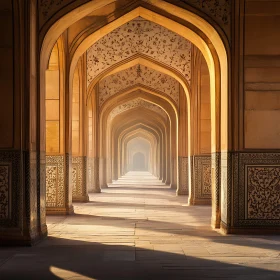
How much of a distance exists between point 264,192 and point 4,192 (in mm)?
2449

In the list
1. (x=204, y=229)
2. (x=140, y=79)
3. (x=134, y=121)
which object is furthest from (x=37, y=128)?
(x=134, y=121)

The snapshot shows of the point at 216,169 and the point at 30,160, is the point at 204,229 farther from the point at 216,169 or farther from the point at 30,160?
the point at 30,160

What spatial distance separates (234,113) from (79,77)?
407cm

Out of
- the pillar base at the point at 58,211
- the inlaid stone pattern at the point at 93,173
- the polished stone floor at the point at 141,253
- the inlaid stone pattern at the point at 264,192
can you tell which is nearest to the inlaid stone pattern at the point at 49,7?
the polished stone floor at the point at 141,253

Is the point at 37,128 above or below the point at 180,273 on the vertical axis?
above

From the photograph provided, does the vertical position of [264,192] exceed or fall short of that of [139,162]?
it exceeds it

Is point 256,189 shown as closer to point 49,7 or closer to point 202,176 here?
point 49,7

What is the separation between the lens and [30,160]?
14.5ft

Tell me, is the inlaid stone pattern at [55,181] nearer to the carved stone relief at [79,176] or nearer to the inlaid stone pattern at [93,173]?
the carved stone relief at [79,176]

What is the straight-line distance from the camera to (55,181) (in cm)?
651

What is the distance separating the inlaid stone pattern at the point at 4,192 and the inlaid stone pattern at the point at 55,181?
2.18 m

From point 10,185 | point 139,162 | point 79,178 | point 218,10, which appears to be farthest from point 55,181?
point 139,162

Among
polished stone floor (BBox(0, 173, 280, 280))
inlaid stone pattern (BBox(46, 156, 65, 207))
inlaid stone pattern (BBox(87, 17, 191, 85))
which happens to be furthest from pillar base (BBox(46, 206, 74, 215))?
inlaid stone pattern (BBox(87, 17, 191, 85))

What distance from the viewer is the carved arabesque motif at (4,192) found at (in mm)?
4320
